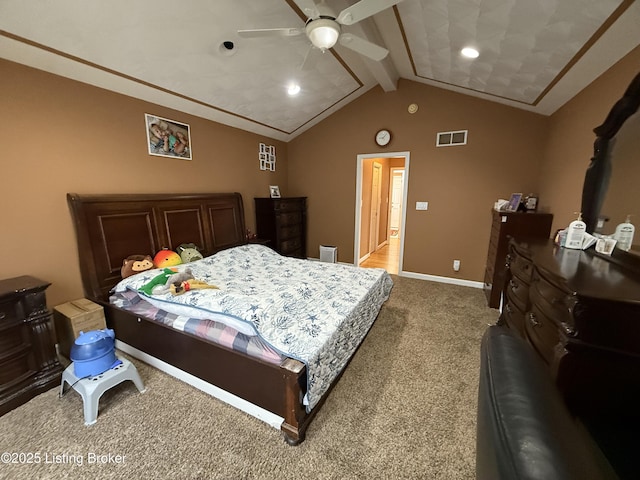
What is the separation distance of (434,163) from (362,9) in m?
2.85

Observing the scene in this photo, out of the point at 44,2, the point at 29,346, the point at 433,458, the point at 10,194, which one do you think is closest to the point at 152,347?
the point at 29,346

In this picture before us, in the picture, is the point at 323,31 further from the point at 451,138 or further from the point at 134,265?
the point at 451,138

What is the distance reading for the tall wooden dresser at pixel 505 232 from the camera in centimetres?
297

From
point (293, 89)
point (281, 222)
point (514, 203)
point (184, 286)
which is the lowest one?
point (184, 286)

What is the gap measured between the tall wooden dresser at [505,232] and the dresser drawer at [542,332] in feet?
4.30

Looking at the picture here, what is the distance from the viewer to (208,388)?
1.89 metres

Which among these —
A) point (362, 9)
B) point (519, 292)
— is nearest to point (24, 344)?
point (362, 9)

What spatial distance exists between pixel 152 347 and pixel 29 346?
767 millimetres

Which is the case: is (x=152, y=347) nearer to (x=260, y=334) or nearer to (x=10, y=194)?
(x=260, y=334)

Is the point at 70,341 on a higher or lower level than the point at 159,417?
higher

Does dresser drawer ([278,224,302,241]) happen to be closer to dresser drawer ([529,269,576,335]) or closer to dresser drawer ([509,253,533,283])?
dresser drawer ([509,253,533,283])

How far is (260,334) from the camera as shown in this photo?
1646 mm

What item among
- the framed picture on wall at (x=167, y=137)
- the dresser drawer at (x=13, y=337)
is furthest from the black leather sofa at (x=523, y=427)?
the framed picture on wall at (x=167, y=137)

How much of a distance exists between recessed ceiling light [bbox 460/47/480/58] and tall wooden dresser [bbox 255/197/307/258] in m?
2.90
